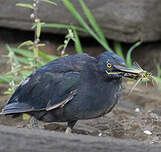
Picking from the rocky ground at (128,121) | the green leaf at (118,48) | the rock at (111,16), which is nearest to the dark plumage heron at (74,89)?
the rocky ground at (128,121)

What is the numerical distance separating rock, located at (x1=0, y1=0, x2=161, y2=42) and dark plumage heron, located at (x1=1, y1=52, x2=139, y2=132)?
7.67 feet

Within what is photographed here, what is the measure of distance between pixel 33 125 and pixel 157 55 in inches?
124

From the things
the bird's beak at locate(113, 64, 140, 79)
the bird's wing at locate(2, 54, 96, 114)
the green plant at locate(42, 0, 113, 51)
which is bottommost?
the bird's wing at locate(2, 54, 96, 114)

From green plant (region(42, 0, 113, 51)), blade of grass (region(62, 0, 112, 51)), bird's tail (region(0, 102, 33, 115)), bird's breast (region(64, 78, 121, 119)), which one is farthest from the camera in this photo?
green plant (region(42, 0, 113, 51))

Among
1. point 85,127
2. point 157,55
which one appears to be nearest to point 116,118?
point 85,127

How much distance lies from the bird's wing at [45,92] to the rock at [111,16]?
231 centimetres

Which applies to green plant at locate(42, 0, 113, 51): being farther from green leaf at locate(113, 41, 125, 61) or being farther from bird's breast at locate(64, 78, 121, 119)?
bird's breast at locate(64, 78, 121, 119)

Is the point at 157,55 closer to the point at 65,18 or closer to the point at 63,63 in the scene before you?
the point at 65,18

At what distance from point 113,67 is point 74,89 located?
36cm

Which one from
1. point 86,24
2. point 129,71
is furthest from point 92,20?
point 129,71

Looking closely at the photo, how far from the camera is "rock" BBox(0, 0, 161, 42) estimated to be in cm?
545

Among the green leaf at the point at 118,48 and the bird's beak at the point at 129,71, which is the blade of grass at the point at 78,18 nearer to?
the green leaf at the point at 118,48

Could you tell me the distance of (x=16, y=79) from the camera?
4.34m

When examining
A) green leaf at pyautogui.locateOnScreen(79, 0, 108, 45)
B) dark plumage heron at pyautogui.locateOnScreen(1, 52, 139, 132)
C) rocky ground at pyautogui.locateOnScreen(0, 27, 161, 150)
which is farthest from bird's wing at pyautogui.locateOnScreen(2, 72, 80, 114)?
green leaf at pyautogui.locateOnScreen(79, 0, 108, 45)
